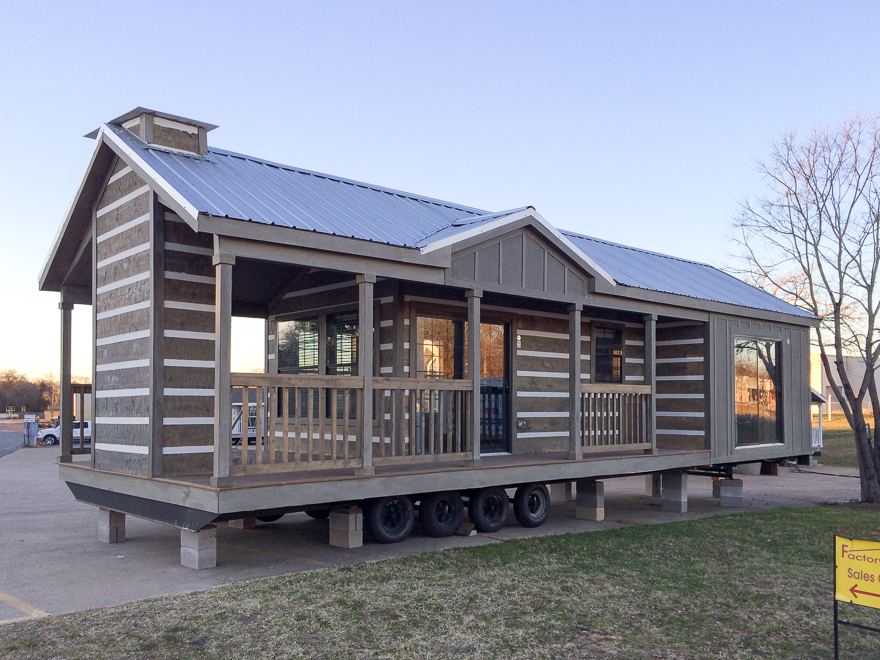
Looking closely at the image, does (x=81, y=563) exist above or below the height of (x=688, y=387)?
below

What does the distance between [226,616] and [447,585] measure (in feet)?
7.15

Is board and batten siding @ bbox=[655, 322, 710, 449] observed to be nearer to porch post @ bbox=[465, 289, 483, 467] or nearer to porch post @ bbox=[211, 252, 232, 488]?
porch post @ bbox=[465, 289, 483, 467]

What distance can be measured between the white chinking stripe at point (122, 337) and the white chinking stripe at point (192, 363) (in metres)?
0.39

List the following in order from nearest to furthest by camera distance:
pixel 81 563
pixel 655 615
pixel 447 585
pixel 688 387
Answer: pixel 655 615
pixel 447 585
pixel 81 563
pixel 688 387

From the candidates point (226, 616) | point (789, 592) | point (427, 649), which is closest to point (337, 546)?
point (226, 616)

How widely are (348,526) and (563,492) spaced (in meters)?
7.99

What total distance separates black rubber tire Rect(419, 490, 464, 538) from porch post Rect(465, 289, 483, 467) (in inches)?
22.8

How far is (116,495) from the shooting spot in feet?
32.0

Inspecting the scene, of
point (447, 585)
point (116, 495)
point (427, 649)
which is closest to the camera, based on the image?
point (427, 649)

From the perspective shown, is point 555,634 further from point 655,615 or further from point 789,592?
point 789,592

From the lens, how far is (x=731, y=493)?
15477 millimetres

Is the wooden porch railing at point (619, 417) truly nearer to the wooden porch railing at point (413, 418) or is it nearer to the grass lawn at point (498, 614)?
the wooden porch railing at point (413, 418)

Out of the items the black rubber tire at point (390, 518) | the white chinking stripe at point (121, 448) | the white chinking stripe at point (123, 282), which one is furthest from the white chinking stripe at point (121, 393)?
the black rubber tire at point (390, 518)

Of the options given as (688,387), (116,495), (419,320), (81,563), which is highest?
(419,320)
